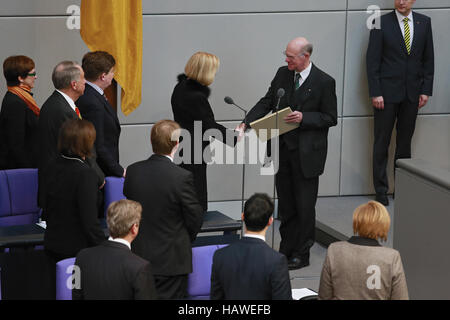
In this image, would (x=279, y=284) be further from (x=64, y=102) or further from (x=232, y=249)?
(x=64, y=102)

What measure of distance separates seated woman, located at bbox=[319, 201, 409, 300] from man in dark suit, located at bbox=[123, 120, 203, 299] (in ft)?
2.59

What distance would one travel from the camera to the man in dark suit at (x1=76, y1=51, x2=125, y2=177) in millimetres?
4758

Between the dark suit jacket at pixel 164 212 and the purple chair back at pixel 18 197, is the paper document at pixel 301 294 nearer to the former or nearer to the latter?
the dark suit jacket at pixel 164 212

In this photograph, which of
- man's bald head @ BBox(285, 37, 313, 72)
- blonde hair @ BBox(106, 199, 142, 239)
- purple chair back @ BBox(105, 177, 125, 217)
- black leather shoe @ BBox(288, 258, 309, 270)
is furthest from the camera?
black leather shoe @ BBox(288, 258, 309, 270)

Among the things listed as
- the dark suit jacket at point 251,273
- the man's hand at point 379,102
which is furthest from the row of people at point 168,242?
the man's hand at point 379,102

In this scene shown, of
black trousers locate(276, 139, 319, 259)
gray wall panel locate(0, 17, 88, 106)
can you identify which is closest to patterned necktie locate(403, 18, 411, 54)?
black trousers locate(276, 139, 319, 259)

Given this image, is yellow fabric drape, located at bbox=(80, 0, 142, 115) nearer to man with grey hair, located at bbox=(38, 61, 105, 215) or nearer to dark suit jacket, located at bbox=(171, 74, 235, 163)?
dark suit jacket, located at bbox=(171, 74, 235, 163)

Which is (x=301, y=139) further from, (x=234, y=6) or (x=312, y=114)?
(x=234, y=6)

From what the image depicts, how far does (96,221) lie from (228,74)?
10.2ft

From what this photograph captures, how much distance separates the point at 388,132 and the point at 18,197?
3.15 metres

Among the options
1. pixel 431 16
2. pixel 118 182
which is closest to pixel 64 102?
pixel 118 182

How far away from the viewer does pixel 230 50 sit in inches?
254

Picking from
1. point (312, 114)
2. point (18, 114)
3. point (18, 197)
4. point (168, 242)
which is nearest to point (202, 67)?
point (312, 114)
